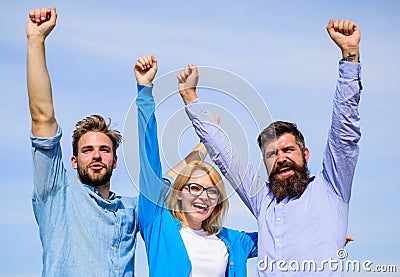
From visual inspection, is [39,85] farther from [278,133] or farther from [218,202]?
[278,133]

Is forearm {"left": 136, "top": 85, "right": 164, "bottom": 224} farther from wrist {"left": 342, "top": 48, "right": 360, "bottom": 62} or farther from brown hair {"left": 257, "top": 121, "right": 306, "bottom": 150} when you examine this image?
wrist {"left": 342, "top": 48, "right": 360, "bottom": 62}

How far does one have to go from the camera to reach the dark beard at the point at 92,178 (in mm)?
7812

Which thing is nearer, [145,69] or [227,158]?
[145,69]

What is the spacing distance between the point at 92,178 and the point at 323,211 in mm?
2485

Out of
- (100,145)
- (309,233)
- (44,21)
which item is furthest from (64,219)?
(309,233)

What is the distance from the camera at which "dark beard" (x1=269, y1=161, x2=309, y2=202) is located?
7883mm

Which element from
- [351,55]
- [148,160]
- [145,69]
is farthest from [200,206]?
[351,55]

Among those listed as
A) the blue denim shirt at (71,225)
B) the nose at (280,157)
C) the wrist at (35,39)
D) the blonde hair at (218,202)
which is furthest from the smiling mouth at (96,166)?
the nose at (280,157)

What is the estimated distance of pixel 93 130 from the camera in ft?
27.1

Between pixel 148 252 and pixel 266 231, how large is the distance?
4.28 ft

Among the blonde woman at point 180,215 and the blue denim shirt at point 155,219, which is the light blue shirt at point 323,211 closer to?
the blonde woman at point 180,215

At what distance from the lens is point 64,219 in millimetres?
7523

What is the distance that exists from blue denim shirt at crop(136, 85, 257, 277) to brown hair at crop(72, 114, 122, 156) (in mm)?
543

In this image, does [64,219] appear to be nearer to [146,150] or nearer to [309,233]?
[146,150]
